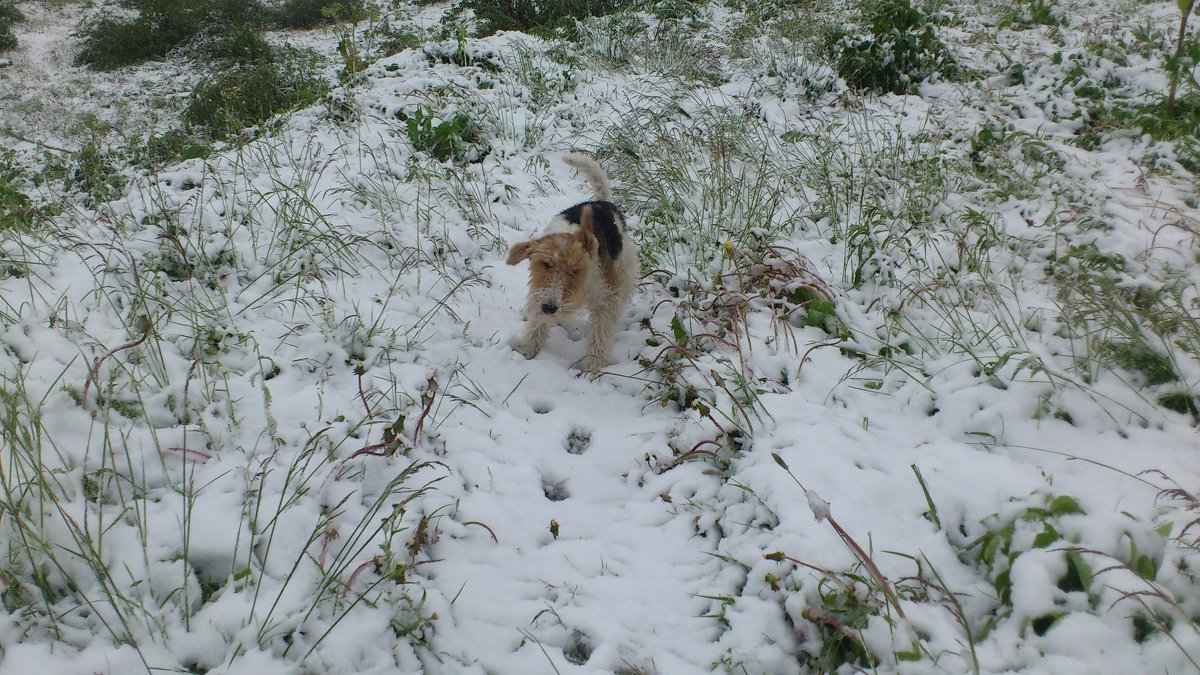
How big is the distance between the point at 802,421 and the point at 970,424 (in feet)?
2.18

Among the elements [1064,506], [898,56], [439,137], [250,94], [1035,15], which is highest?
[1035,15]

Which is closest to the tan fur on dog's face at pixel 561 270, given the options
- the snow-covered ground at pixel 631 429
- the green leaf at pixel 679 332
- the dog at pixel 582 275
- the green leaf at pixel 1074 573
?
the dog at pixel 582 275

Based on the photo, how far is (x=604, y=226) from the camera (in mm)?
3535

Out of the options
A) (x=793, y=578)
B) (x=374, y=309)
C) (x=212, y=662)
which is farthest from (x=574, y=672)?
(x=374, y=309)

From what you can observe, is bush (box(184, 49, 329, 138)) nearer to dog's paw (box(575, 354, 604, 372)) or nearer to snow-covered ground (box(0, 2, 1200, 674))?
snow-covered ground (box(0, 2, 1200, 674))

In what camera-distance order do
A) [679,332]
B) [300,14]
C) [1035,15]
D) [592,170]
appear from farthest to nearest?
[300,14], [1035,15], [592,170], [679,332]

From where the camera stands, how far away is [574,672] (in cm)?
184

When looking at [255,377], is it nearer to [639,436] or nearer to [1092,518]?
[639,436]

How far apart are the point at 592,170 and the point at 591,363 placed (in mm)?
1621

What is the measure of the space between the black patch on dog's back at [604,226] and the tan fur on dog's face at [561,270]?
171 millimetres

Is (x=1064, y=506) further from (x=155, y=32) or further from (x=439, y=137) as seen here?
(x=155, y=32)

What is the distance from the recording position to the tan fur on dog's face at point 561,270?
10.4 feet

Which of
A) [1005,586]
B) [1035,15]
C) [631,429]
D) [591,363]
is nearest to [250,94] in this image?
[591,363]

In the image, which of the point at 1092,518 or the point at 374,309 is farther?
the point at 374,309
